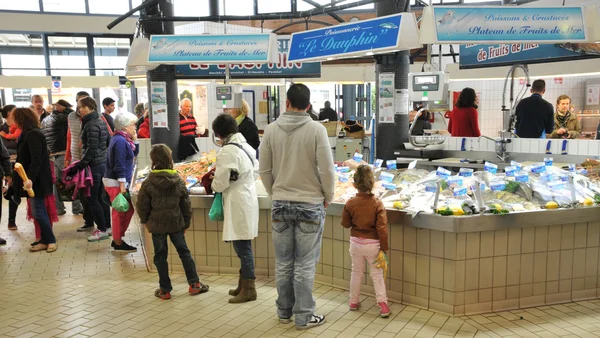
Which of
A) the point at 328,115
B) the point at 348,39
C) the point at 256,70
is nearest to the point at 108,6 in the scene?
the point at 328,115

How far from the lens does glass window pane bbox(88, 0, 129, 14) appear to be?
52.5 feet

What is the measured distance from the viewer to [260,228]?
5176 mm

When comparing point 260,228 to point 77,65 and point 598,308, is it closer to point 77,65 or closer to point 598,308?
point 598,308

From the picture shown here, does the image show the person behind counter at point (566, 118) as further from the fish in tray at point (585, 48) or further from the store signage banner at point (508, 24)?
the store signage banner at point (508, 24)

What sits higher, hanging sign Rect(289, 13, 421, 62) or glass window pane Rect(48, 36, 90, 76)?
glass window pane Rect(48, 36, 90, 76)

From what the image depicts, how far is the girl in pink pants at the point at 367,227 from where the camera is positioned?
400cm

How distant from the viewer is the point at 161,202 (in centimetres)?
455

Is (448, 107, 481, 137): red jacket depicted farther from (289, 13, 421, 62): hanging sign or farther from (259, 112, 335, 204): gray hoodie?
(259, 112, 335, 204): gray hoodie

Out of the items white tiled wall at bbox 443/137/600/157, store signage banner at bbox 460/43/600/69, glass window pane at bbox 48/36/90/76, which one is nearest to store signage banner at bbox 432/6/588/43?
store signage banner at bbox 460/43/600/69

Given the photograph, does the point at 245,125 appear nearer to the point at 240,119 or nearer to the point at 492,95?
the point at 240,119

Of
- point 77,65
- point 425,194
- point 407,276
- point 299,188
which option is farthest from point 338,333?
point 77,65

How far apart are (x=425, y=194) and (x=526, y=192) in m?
0.86

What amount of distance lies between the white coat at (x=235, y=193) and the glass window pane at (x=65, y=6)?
13835 millimetres

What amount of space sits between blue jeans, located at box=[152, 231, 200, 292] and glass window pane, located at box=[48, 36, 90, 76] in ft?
43.2
